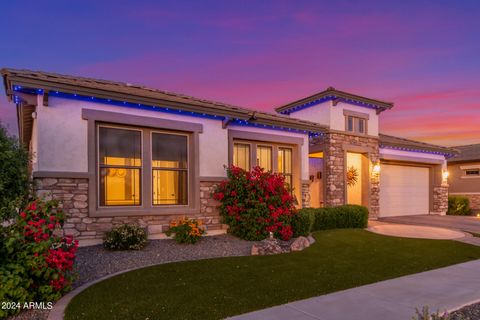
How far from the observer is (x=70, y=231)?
7.78 meters

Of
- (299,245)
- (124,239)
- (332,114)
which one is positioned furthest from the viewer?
(332,114)

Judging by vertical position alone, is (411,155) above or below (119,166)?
above

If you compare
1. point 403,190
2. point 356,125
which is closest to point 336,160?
point 356,125

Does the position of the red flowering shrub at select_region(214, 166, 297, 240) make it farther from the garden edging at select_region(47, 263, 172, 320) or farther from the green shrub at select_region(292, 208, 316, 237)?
the garden edging at select_region(47, 263, 172, 320)

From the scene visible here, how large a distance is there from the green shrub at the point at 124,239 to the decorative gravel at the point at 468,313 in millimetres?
6350

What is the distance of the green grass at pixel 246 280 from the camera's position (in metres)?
4.25

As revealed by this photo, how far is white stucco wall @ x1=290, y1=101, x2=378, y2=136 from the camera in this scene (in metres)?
15.1

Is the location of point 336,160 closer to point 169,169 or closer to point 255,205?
point 255,205

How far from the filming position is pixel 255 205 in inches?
366

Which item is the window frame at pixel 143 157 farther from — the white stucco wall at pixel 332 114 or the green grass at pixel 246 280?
the white stucco wall at pixel 332 114

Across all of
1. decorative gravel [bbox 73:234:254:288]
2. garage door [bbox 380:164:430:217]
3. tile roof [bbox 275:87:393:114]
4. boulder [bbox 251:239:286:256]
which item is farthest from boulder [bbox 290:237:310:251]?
garage door [bbox 380:164:430:217]

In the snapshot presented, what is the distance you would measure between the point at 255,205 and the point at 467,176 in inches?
826

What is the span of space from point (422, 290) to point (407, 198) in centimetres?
1568

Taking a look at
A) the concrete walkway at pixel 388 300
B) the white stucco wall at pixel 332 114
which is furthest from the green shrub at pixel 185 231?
the white stucco wall at pixel 332 114
